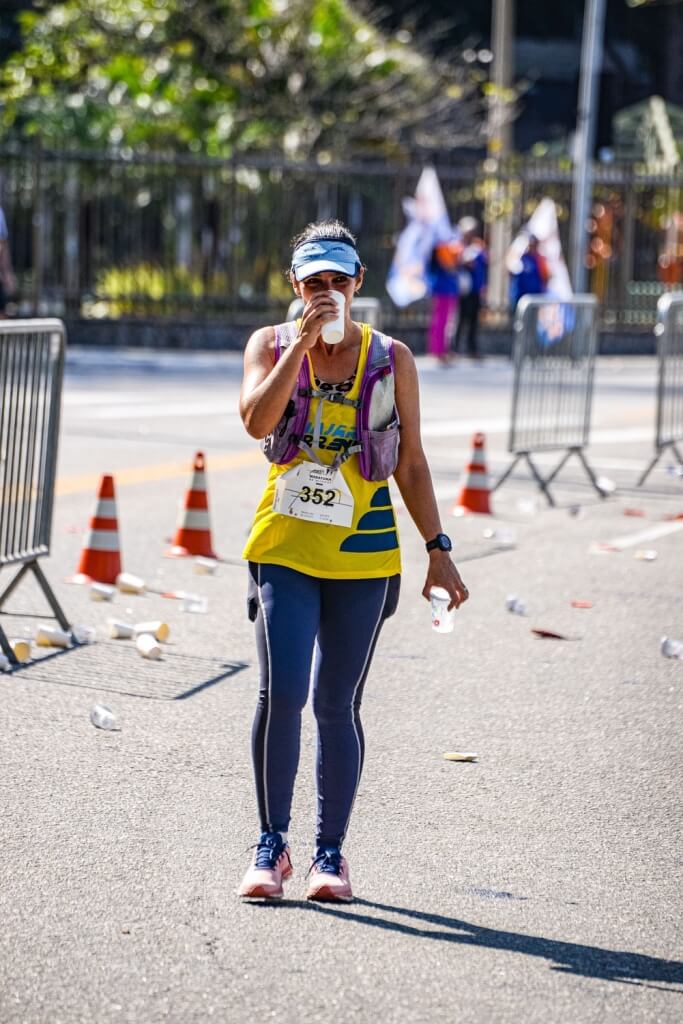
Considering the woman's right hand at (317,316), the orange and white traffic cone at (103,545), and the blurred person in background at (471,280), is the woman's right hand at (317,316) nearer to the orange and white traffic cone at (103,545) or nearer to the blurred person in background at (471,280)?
the orange and white traffic cone at (103,545)

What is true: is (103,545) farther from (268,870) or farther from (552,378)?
(552,378)

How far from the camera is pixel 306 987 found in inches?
161

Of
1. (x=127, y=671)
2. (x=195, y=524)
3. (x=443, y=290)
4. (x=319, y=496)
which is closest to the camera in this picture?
(x=319, y=496)

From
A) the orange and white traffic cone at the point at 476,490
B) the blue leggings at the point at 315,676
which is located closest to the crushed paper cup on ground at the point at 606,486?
the orange and white traffic cone at the point at 476,490

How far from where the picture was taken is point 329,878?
4.69 metres

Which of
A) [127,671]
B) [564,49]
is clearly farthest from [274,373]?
[564,49]

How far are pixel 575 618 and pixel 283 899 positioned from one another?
4.24 m

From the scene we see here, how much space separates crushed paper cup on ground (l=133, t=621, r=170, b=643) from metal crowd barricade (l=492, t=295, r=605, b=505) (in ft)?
15.9

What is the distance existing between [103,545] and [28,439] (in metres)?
1.62

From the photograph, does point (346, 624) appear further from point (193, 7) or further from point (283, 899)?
point (193, 7)

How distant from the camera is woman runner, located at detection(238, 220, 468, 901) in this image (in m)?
4.64

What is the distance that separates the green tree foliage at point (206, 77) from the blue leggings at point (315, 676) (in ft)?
82.4

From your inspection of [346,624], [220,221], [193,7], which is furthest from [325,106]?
[346,624]

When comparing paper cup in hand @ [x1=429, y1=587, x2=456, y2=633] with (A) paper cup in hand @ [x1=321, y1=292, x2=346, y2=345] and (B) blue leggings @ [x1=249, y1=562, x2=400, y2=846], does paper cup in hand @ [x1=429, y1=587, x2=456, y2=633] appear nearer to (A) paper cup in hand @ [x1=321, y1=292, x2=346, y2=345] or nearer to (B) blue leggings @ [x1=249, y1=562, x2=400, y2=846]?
(B) blue leggings @ [x1=249, y1=562, x2=400, y2=846]
